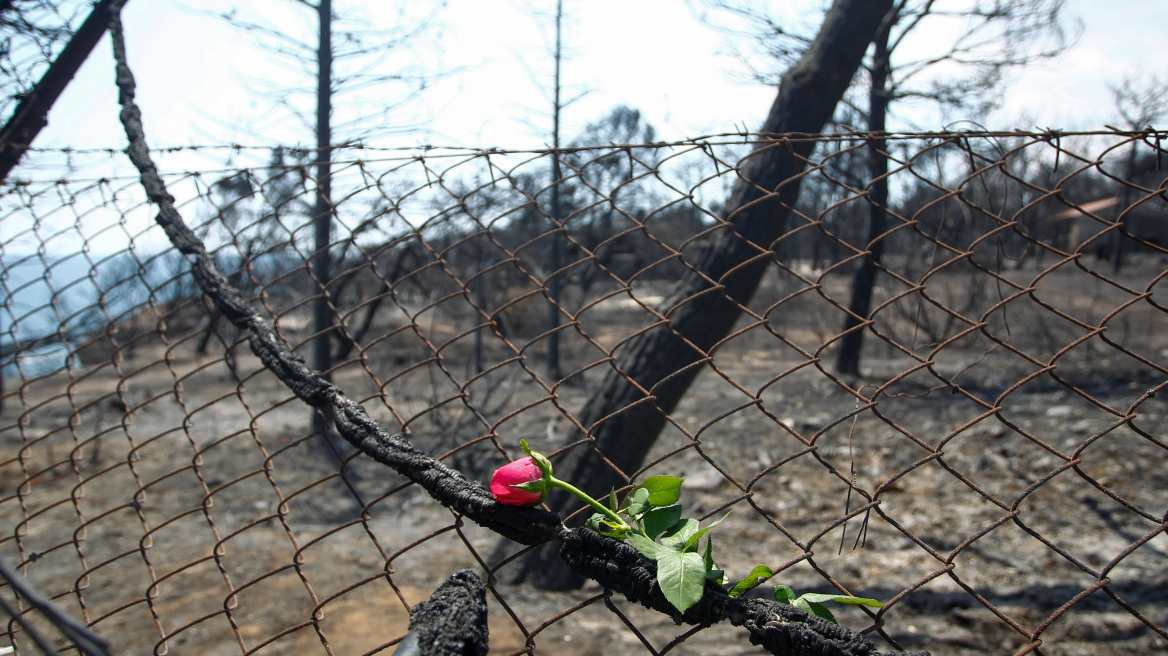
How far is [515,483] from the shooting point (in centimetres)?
101

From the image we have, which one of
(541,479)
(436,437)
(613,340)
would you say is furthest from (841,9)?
(613,340)

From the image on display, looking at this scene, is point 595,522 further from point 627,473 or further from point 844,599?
point 627,473

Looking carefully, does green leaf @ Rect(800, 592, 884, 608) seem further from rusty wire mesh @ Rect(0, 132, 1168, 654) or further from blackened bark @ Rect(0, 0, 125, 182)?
blackened bark @ Rect(0, 0, 125, 182)

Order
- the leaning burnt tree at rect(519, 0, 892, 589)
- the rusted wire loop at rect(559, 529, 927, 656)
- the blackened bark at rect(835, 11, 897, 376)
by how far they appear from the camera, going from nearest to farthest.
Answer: the rusted wire loop at rect(559, 529, 927, 656), the leaning burnt tree at rect(519, 0, 892, 589), the blackened bark at rect(835, 11, 897, 376)

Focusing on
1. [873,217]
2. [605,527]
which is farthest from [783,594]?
[873,217]

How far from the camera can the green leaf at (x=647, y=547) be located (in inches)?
37.5

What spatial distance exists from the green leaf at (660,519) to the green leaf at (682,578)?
0.21 feet

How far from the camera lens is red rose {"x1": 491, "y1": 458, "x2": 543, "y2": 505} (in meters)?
1.01

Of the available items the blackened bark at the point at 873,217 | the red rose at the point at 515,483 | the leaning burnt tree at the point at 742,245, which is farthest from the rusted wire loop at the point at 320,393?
the blackened bark at the point at 873,217

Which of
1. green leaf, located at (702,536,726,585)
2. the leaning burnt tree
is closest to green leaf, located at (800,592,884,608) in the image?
green leaf, located at (702,536,726,585)

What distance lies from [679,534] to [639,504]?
0.08 meters

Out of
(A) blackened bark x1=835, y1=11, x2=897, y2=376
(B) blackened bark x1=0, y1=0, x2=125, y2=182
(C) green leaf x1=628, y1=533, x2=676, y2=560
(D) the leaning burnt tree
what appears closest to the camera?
(C) green leaf x1=628, y1=533, x2=676, y2=560

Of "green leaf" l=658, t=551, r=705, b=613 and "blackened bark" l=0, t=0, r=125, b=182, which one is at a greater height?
"blackened bark" l=0, t=0, r=125, b=182

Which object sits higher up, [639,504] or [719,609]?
[639,504]
